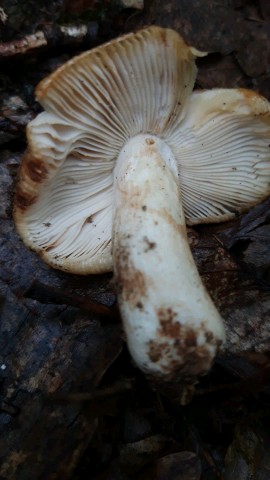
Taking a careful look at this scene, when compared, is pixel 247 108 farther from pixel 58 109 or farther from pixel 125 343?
pixel 125 343

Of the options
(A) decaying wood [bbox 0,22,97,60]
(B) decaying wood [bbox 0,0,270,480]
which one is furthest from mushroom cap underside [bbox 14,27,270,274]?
(A) decaying wood [bbox 0,22,97,60]

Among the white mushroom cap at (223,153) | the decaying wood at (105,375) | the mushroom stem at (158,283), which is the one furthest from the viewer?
the white mushroom cap at (223,153)

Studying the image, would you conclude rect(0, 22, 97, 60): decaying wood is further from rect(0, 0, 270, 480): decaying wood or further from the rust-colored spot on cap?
the rust-colored spot on cap

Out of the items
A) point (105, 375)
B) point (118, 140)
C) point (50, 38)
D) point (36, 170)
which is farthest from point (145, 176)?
point (50, 38)

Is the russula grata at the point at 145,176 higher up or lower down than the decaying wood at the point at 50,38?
lower down

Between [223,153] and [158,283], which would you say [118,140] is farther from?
[158,283]

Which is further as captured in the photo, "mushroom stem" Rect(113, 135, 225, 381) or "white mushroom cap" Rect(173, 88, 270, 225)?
"white mushroom cap" Rect(173, 88, 270, 225)

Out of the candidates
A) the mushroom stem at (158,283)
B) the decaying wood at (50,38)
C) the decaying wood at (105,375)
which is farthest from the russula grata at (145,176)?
the decaying wood at (50,38)

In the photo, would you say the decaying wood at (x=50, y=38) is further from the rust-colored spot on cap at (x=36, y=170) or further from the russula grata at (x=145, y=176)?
the rust-colored spot on cap at (x=36, y=170)
